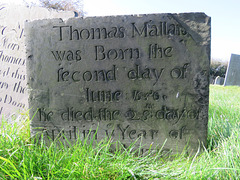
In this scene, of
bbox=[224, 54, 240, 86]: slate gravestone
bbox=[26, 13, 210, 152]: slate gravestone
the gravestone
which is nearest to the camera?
bbox=[26, 13, 210, 152]: slate gravestone

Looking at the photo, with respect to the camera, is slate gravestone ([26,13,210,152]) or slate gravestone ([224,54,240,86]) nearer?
slate gravestone ([26,13,210,152])

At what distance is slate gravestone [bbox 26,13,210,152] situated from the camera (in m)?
1.95

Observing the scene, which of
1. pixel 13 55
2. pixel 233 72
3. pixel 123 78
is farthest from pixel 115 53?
pixel 233 72

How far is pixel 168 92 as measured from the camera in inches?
79.0

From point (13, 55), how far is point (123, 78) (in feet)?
7.37

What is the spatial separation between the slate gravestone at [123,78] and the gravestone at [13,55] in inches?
50.0

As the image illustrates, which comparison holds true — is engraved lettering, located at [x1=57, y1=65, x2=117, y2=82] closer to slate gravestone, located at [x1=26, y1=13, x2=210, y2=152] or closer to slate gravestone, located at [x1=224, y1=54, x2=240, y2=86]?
slate gravestone, located at [x1=26, y1=13, x2=210, y2=152]

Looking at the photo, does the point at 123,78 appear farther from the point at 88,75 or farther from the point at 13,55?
the point at 13,55

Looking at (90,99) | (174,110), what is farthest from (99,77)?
(174,110)

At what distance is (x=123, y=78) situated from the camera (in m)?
2.00

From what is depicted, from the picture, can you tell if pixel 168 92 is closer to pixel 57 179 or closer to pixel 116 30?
pixel 116 30

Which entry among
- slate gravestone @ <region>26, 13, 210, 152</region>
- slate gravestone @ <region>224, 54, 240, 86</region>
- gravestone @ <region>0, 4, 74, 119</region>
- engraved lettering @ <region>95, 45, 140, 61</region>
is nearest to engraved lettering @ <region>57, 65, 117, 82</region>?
slate gravestone @ <region>26, 13, 210, 152</region>

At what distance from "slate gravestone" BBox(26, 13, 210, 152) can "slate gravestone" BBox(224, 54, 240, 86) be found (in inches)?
371

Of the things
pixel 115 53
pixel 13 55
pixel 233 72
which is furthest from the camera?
pixel 233 72
